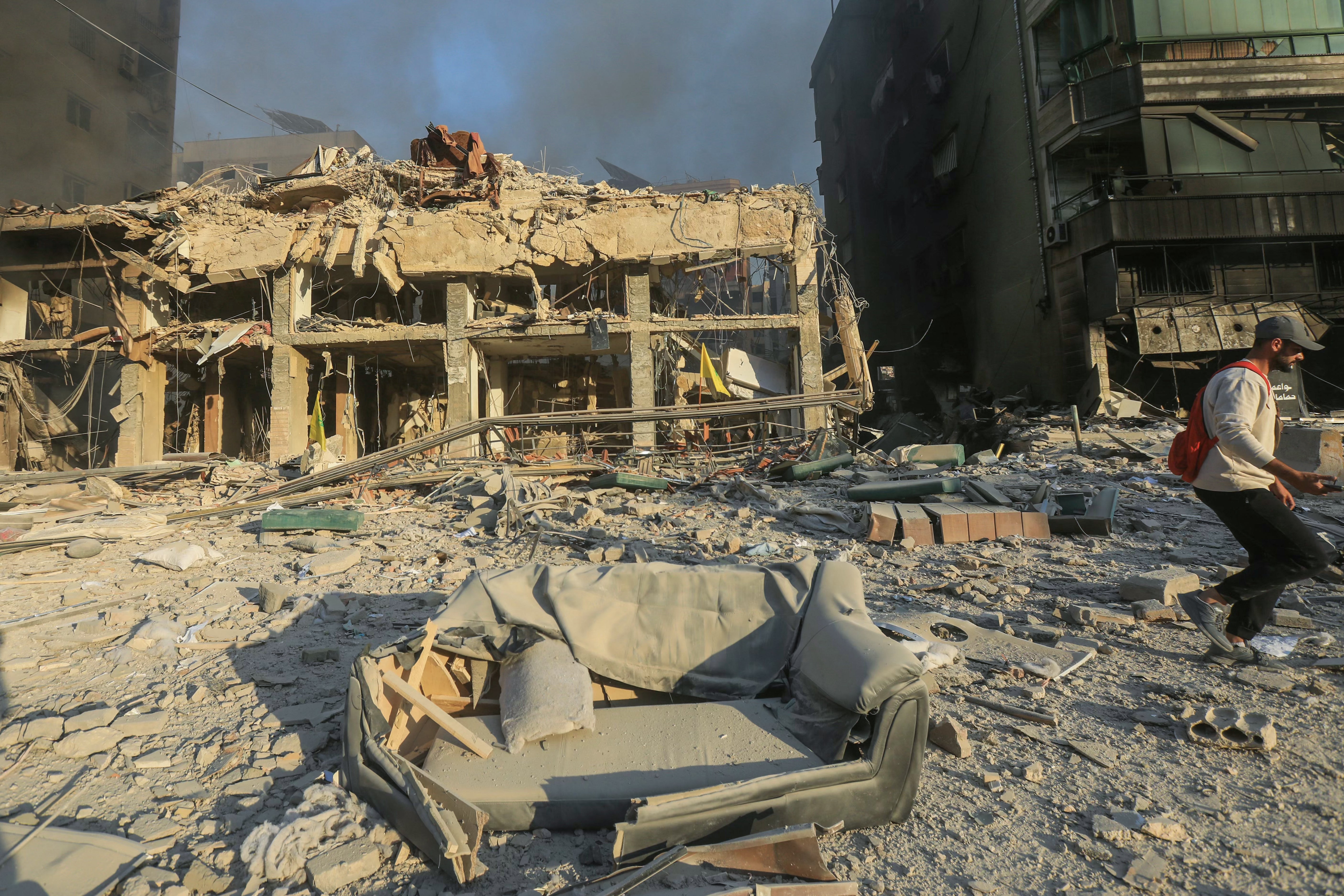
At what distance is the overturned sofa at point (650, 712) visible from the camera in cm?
197

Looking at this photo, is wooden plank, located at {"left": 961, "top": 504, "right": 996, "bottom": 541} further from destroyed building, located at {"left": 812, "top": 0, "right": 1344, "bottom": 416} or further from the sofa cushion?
destroyed building, located at {"left": 812, "top": 0, "right": 1344, "bottom": 416}

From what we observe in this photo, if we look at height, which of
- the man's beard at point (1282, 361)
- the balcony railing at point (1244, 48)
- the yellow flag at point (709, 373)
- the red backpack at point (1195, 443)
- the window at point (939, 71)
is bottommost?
the red backpack at point (1195, 443)

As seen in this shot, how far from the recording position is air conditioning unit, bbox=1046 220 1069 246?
48.7 ft

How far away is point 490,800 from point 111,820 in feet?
4.71

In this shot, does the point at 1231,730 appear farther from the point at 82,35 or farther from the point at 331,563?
the point at 82,35

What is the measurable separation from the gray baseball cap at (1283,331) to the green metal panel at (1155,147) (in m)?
14.3

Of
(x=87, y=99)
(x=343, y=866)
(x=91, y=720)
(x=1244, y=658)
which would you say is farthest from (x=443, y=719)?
(x=87, y=99)

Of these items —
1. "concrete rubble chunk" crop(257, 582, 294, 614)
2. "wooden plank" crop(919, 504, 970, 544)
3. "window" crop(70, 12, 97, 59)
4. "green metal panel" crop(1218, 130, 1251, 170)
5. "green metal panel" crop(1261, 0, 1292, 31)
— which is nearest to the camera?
"concrete rubble chunk" crop(257, 582, 294, 614)

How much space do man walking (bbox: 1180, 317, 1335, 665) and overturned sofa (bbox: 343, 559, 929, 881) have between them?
6.57 ft

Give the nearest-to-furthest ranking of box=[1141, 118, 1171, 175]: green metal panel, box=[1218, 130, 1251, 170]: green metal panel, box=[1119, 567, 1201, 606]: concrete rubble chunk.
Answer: box=[1119, 567, 1201, 606]: concrete rubble chunk → box=[1141, 118, 1171, 175]: green metal panel → box=[1218, 130, 1251, 170]: green metal panel

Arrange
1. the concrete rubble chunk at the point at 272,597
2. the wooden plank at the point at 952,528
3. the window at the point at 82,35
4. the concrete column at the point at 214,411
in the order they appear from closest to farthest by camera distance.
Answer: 1. the concrete rubble chunk at the point at 272,597
2. the wooden plank at the point at 952,528
3. the concrete column at the point at 214,411
4. the window at the point at 82,35

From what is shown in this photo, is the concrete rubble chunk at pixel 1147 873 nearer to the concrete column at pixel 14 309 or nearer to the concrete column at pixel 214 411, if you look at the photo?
the concrete column at pixel 214 411

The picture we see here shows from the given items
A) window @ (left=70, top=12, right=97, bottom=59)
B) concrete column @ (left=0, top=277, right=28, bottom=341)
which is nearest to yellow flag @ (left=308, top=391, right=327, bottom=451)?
concrete column @ (left=0, top=277, right=28, bottom=341)

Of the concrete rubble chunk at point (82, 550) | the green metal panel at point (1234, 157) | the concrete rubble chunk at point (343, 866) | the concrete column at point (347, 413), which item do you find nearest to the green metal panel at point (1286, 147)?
the green metal panel at point (1234, 157)
